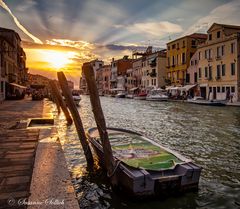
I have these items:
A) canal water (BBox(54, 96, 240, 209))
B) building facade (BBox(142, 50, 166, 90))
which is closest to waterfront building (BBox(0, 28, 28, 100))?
canal water (BBox(54, 96, 240, 209))

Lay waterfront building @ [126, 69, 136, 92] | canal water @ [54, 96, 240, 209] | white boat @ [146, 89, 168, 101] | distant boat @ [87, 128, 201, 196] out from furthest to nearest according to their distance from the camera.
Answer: waterfront building @ [126, 69, 136, 92] → white boat @ [146, 89, 168, 101] → canal water @ [54, 96, 240, 209] → distant boat @ [87, 128, 201, 196]

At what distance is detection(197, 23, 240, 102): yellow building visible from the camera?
137 feet

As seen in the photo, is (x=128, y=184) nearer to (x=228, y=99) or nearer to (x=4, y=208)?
(x=4, y=208)

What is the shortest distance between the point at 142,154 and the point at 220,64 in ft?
138

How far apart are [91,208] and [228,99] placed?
132 feet

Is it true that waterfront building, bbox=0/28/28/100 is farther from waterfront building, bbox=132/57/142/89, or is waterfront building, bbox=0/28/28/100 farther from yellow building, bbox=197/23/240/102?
waterfront building, bbox=132/57/142/89

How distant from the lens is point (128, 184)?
238 inches

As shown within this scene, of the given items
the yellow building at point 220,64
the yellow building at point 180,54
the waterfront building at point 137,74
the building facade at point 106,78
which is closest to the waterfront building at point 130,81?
the waterfront building at point 137,74

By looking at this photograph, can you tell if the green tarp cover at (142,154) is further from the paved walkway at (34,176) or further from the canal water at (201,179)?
the paved walkway at (34,176)

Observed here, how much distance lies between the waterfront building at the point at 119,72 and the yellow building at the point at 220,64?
153 feet

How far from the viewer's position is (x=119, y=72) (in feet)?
336

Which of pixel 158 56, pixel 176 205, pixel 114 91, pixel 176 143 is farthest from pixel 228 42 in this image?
pixel 114 91

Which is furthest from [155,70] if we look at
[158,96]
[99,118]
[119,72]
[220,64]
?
[99,118]

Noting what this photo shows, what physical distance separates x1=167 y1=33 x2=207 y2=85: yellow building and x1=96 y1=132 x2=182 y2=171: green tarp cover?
5211 centimetres
